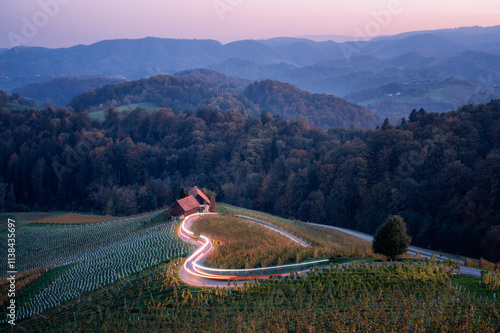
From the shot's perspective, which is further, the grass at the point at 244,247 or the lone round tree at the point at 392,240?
the grass at the point at 244,247

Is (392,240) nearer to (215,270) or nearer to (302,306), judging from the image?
(302,306)

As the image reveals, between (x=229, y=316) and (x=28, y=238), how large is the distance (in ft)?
104

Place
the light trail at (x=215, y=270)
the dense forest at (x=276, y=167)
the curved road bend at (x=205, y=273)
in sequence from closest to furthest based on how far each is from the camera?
the curved road bend at (x=205, y=273) < the light trail at (x=215, y=270) < the dense forest at (x=276, y=167)

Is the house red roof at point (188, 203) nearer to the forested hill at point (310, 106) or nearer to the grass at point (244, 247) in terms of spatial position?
the grass at point (244, 247)

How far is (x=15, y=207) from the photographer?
67.4 meters

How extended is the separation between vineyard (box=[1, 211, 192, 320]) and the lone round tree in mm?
12205

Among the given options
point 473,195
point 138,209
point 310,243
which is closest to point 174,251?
point 310,243

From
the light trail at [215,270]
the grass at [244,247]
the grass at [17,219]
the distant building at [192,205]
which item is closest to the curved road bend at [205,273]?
the light trail at [215,270]

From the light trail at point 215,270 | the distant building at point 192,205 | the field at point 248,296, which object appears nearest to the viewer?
the field at point 248,296

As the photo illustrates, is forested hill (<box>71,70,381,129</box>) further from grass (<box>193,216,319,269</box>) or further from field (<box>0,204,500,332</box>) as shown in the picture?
field (<box>0,204,500,332</box>)

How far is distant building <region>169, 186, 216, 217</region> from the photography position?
37.8 metres

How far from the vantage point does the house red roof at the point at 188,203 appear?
37969mm

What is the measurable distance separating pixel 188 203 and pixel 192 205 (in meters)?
0.49

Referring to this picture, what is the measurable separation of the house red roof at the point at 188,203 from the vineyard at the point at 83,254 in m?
2.37
